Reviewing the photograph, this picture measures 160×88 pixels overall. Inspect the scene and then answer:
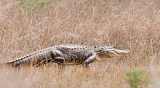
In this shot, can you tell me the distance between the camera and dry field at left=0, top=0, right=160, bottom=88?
9448 millimetres

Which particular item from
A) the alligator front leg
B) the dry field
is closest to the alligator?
the alligator front leg

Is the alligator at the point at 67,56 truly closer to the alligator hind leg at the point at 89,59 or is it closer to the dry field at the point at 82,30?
the alligator hind leg at the point at 89,59

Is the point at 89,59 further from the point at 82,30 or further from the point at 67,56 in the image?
the point at 82,30

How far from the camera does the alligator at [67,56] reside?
8656mm

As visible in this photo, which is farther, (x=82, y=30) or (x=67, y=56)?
(x=82, y=30)

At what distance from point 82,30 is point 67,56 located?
7.16ft

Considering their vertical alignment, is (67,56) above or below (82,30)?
above

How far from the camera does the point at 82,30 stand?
11.0 m

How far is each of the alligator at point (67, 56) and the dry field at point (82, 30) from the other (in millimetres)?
109

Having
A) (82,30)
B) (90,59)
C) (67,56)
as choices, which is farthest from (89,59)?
(82,30)

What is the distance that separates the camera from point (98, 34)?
427 inches

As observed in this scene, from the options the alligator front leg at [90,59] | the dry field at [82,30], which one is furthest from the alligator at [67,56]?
the dry field at [82,30]

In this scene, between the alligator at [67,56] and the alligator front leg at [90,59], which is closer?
the alligator at [67,56]

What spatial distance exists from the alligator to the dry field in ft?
0.36
